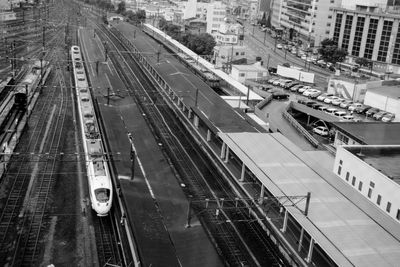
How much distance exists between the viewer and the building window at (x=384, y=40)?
42344 millimetres

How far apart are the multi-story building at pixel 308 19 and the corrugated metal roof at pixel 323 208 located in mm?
37391

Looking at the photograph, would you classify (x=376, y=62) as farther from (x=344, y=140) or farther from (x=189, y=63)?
(x=344, y=140)

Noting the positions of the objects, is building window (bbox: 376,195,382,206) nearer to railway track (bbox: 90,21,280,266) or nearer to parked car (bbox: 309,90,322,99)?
railway track (bbox: 90,21,280,266)

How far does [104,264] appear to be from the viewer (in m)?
13.3

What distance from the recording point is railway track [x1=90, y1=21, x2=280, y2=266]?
572 inches

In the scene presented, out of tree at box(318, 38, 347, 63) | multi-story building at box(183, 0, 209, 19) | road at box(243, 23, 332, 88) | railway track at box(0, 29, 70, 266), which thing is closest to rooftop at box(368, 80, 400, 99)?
road at box(243, 23, 332, 88)

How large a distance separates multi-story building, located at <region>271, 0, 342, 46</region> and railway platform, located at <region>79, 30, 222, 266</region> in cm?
3464

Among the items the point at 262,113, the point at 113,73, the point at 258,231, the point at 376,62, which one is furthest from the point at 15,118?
the point at 376,62

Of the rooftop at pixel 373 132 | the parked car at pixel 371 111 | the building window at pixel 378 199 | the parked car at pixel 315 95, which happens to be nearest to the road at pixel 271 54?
the parked car at pixel 315 95

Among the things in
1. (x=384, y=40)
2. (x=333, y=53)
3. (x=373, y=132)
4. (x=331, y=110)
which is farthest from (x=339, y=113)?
(x=384, y=40)

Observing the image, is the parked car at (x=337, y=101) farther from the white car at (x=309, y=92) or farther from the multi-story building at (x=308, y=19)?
the multi-story building at (x=308, y=19)

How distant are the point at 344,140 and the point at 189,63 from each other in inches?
813

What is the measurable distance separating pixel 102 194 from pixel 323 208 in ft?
21.1

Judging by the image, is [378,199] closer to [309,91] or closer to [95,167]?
[95,167]
